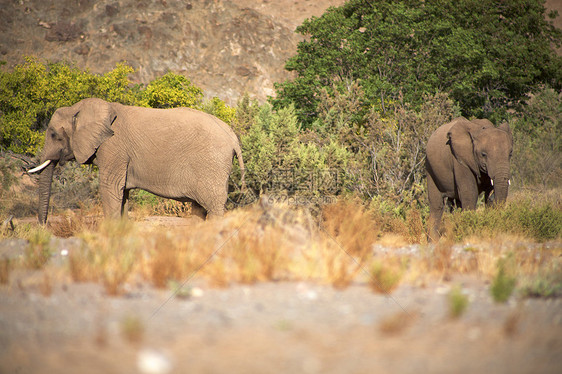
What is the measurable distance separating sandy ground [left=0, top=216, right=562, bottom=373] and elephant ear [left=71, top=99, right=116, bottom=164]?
14.7ft

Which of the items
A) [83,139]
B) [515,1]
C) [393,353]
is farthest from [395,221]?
[515,1]

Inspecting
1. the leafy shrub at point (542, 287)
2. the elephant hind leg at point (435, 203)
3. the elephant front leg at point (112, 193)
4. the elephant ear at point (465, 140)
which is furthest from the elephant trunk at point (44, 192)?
the leafy shrub at point (542, 287)

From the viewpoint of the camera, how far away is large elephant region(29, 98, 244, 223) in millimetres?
9375

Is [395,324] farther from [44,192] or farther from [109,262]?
[44,192]

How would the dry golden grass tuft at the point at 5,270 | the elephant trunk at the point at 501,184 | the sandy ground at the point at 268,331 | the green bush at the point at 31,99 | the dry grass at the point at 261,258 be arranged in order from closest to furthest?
the sandy ground at the point at 268,331 → the dry golden grass tuft at the point at 5,270 → the dry grass at the point at 261,258 → the elephant trunk at the point at 501,184 → the green bush at the point at 31,99

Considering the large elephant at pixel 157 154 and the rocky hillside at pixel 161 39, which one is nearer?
the large elephant at pixel 157 154

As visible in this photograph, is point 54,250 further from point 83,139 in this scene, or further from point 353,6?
point 353,6

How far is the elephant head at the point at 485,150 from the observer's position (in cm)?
999

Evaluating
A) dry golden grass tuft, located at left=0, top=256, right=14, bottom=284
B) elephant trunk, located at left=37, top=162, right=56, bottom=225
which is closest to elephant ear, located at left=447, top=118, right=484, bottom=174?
elephant trunk, located at left=37, top=162, right=56, bottom=225

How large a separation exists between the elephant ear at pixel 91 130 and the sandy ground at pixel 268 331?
448 cm

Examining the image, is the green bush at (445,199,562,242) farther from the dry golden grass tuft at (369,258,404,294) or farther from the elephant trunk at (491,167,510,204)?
the dry golden grass tuft at (369,258,404,294)

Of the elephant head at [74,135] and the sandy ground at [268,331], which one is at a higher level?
the sandy ground at [268,331]

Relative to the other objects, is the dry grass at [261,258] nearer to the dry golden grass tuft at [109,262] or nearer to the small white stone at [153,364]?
the dry golden grass tuft at [109,262]

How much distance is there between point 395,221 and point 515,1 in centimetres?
1665
